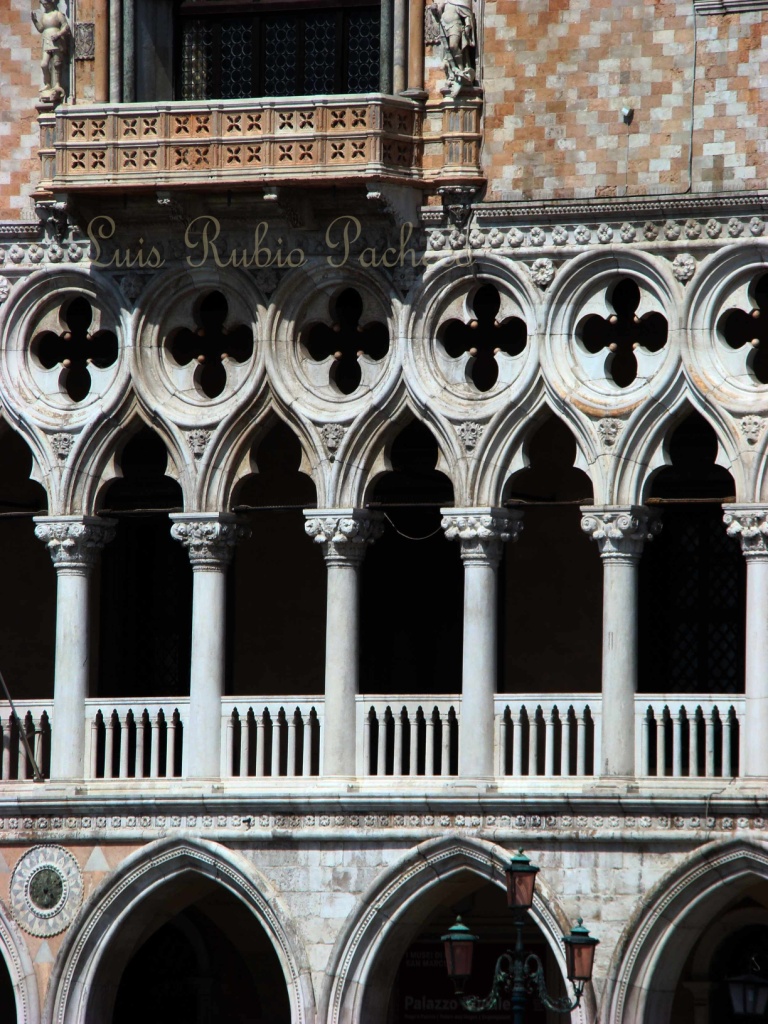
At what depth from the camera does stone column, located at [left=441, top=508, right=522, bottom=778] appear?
24859 millimetres

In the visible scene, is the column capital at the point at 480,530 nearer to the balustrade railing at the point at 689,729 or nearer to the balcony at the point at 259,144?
the balustrade railing at the point at 689,729

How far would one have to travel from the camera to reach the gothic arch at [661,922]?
24.0m

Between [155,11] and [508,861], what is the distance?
7.76 m

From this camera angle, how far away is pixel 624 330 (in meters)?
25.9

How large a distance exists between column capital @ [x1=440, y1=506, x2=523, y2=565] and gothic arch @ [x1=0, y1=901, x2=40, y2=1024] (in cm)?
486

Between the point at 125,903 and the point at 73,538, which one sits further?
the point at 73,538

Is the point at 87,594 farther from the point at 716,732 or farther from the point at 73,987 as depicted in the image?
the point at 716,732

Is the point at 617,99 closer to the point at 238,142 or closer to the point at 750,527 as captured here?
the point at 238,142

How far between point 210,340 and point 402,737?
374 centimetres

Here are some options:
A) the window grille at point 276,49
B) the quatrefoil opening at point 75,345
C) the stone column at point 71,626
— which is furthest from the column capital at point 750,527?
the quatrefoil opening at point 75,345

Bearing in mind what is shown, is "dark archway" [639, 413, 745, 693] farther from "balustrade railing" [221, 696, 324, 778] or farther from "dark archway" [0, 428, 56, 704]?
"dark archway" [0, 428, 56, 704]

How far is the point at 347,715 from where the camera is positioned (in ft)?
82.8

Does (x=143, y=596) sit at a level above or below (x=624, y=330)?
below

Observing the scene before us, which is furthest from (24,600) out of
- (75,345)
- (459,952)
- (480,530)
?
(459,952)
